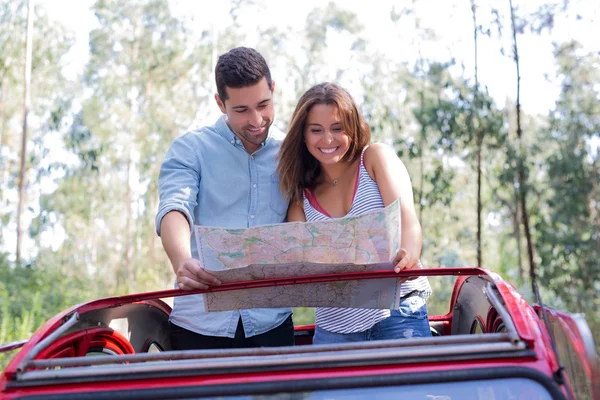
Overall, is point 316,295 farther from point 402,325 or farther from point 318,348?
point 318,348

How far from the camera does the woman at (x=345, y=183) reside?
8.46ft

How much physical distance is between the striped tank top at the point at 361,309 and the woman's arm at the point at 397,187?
0.03 metres

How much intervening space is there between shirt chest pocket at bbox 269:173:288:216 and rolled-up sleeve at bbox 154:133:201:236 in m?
0.31

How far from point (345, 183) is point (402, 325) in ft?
1.98

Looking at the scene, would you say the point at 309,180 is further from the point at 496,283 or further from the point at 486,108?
the point at 486,108

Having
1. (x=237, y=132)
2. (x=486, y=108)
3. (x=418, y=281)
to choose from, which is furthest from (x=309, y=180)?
(x=486, y=108)

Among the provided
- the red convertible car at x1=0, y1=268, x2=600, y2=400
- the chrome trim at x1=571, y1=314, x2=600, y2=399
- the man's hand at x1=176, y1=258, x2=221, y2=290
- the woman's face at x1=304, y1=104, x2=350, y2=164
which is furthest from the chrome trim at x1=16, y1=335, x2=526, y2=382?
the woman's face at x1=304, y1=104, x2=350, y2=164

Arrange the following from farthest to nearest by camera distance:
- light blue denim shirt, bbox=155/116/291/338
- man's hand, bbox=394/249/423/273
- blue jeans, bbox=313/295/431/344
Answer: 1. light blue denim shirt, bbox=155/116/291/338
2. blue jeans, bbox=313/295/431/344
3. man's hand, bbox=394/249/423/273

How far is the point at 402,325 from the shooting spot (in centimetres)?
257

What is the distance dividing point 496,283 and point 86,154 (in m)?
18.3

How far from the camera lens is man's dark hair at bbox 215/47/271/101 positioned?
2865mm

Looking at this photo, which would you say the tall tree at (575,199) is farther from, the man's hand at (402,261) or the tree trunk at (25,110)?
the tree trunk at (25,110)

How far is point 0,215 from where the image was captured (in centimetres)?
2769

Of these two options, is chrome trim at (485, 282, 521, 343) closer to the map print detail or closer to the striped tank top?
the map print detail
